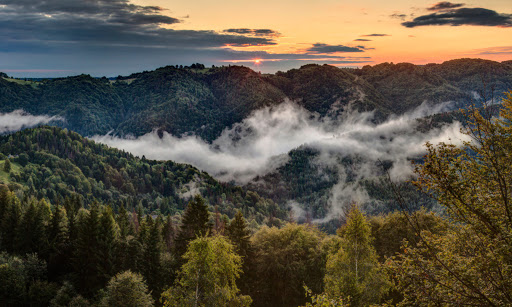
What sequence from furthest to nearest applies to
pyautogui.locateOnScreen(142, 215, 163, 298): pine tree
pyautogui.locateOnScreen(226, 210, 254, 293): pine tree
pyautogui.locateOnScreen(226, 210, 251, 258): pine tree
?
pyautogui.locateOnScreen(226, 210, 251, 258): pine tree, pyautogui.locateOnScreen(226, 210, 254, 293): pine tree, pyautogui.locateOnScreen(142, 215, 163, 298): pine tree

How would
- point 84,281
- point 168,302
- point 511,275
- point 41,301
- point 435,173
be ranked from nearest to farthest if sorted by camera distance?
point 511,275
point 435,173
point 168,302
point 41,301
point 84,281

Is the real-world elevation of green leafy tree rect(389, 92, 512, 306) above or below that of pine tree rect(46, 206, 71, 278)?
above

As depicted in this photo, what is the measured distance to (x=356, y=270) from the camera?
33125mm

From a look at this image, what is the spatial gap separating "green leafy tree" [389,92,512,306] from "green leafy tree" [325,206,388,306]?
65.2 ft

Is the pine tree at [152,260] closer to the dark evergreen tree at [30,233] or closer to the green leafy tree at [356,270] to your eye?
the dark evergreen tree at [30,233]

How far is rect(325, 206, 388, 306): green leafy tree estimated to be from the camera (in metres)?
33.0

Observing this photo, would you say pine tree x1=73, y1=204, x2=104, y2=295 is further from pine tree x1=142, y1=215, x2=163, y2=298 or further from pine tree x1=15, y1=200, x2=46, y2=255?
pine tree x1=15, y1=200, x2=46, y2=255

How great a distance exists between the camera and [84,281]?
6050cm

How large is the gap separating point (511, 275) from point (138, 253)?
59698 millimetres

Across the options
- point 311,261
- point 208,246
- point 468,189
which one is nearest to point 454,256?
point 468,189

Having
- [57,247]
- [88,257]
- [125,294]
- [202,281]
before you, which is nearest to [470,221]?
[202,281]

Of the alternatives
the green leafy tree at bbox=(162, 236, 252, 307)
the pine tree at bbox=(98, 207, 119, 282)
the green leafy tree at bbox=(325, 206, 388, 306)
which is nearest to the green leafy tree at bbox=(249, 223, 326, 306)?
the pine tree at bbox=(98, 207, 119, 282)

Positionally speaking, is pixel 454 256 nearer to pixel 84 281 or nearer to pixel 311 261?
pixel 311 261

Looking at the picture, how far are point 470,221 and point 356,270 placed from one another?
69.6 feet
